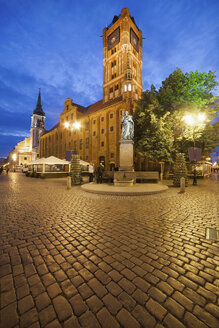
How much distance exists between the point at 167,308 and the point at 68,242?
2.13m

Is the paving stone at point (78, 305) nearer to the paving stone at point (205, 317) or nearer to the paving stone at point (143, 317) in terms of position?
the paving stone at point (143, 317)

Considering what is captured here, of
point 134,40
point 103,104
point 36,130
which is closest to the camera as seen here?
point 103,104

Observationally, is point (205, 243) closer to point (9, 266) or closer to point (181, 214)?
point (181, 214)

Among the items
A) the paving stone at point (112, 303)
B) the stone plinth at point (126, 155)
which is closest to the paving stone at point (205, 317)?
the paving stone at point (112, 303)

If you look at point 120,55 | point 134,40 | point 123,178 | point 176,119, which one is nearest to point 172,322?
point 123,178

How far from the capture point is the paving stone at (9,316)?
4.60 ft

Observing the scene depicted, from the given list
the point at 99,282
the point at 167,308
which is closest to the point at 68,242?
the point at 99,282

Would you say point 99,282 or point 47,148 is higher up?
point 47,148

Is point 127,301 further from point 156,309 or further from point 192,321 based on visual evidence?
point 192,321

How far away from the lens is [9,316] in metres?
1.48

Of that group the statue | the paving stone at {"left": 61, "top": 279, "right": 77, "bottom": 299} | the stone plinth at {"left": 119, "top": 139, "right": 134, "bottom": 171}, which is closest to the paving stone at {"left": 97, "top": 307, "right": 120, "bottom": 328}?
the paving stone at {"left": 61, "top": 279, "right": 77, "bottom": 299}

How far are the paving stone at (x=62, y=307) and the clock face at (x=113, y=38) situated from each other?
4314 centimetres

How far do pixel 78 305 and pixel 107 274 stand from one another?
59 centimetres

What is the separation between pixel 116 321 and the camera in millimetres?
1440
